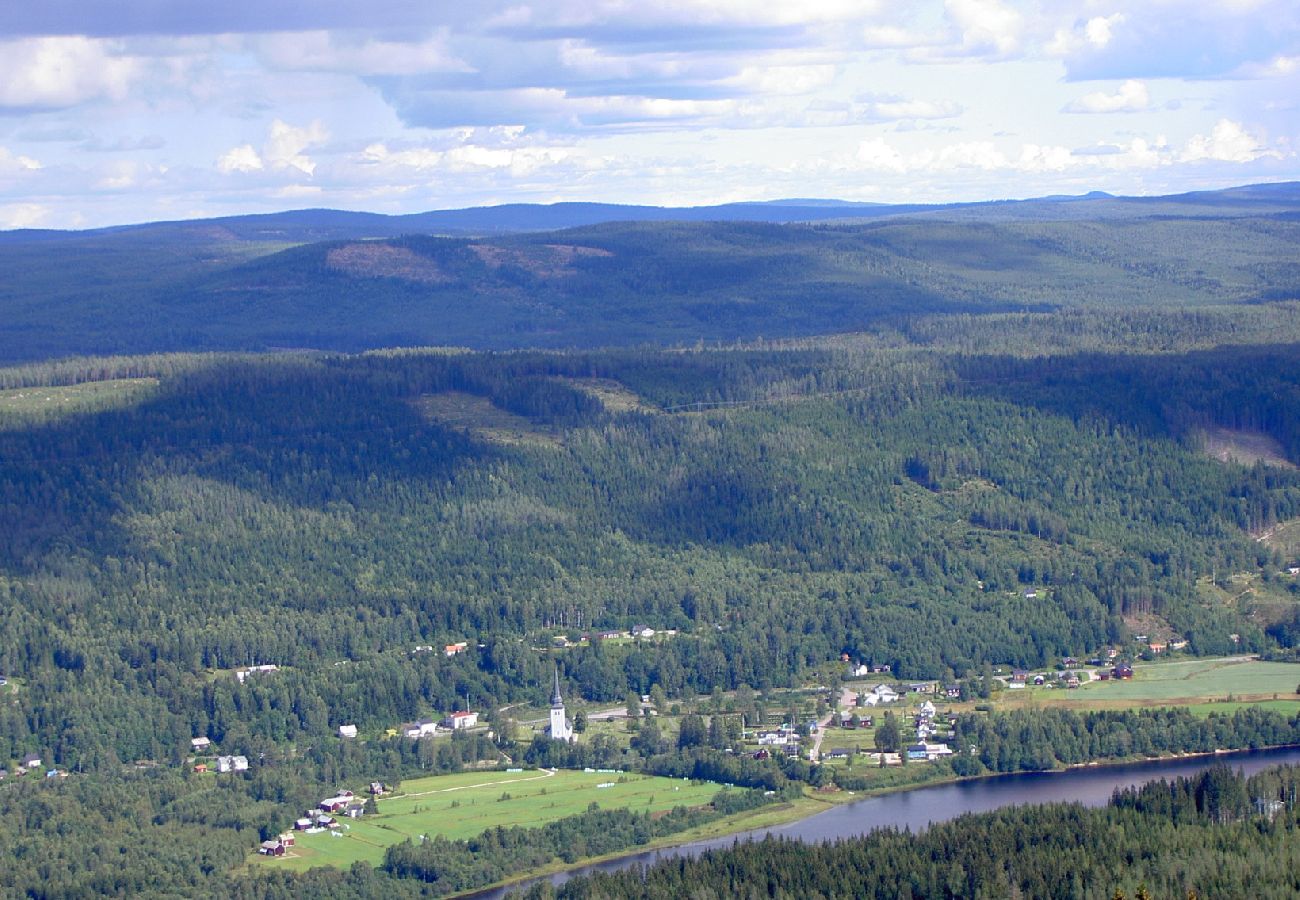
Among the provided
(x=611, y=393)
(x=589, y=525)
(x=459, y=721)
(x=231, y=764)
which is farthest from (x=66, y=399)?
(x=231, y=764)

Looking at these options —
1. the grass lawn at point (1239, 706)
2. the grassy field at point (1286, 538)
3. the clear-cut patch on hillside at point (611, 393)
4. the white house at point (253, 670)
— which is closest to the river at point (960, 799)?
the grass lawn at point (1239, 706)

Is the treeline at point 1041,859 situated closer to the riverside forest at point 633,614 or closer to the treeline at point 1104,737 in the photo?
the riverside forest at point 633,614

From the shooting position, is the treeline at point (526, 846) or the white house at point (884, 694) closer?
the treeline at point (526, 846)

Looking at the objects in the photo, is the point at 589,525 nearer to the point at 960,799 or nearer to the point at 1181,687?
the point at 1181,687

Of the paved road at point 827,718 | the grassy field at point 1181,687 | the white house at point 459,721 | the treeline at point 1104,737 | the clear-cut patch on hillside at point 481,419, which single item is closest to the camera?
the treeline at point 1104,737

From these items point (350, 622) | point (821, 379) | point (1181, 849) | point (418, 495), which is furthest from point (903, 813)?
point (821, 379)

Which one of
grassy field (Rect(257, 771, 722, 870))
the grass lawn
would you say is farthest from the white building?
the grass lawn
